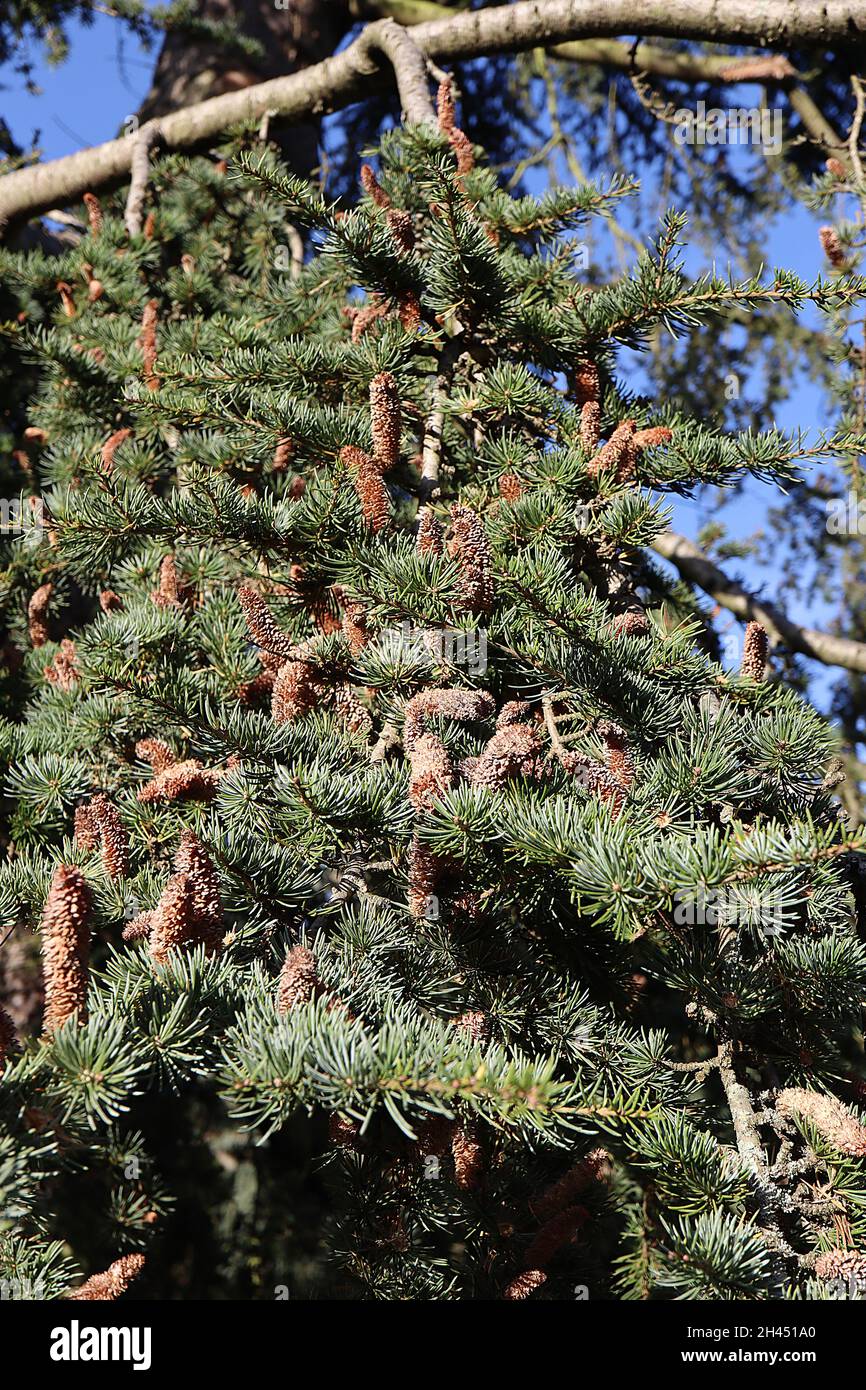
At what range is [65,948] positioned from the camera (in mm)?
956

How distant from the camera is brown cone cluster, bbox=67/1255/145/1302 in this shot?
1070mm

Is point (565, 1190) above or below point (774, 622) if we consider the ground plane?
below

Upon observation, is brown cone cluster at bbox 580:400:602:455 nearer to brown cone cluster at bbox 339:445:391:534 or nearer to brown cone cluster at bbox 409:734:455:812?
brown cone cluster at bbox 339:445:391:534

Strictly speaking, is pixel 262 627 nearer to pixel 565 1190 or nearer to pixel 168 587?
pixel 168 587

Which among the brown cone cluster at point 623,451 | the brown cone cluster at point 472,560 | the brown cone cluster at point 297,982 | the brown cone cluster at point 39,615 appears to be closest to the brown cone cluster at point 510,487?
the brown cone cluster at point 623,451

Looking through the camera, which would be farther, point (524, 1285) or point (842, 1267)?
point (524, 1285)

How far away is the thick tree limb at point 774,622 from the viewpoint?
2.97 metres

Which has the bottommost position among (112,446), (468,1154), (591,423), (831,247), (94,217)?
(468,1154)

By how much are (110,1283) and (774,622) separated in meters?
2.53

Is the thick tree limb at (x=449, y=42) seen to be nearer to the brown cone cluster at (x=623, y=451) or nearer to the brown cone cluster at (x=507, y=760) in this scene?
the brown cone cluster at (x=623, y=451)

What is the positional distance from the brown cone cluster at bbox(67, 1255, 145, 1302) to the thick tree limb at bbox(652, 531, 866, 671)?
2.35 meters

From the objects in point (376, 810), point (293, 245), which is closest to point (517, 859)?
point (376, 810)

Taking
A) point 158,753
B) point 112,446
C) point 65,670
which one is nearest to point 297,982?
point 158,753
